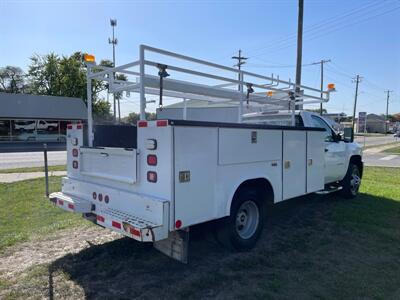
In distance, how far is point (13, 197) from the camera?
7.95 meters

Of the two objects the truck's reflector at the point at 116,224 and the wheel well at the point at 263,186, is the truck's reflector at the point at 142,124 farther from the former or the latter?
the wheel well at the point at 263,186

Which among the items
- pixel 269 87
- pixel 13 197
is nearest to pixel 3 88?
pixel 13 197

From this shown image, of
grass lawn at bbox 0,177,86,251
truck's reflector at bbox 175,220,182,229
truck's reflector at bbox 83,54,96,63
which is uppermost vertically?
truck's reflector at bbox 83,54,96,63

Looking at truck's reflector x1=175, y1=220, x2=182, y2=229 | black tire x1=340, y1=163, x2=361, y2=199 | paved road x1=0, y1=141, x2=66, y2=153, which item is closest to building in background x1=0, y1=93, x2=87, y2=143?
paved road x1=0, y1=141, x2=66, y2=153

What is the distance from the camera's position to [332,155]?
6.89 m

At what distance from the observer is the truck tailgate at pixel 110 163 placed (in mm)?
3766

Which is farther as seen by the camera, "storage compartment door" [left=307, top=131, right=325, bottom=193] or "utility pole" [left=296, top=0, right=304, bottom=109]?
"utility pole" [left=296, top=0, right=304, bottom=109]

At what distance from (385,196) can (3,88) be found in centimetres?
6829

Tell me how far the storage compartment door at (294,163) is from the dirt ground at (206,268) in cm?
75

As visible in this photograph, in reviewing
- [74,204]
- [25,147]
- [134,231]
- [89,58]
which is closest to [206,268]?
[134,231]

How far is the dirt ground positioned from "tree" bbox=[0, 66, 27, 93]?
6560cm

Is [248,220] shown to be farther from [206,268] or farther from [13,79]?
[13,79]

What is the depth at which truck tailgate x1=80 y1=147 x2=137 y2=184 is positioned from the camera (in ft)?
12.4

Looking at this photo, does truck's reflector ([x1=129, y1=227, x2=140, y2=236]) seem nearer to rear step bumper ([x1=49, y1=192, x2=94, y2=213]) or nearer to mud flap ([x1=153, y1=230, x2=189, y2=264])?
mud flap ([x1=153, y1=230, x2=189, y2=264])
